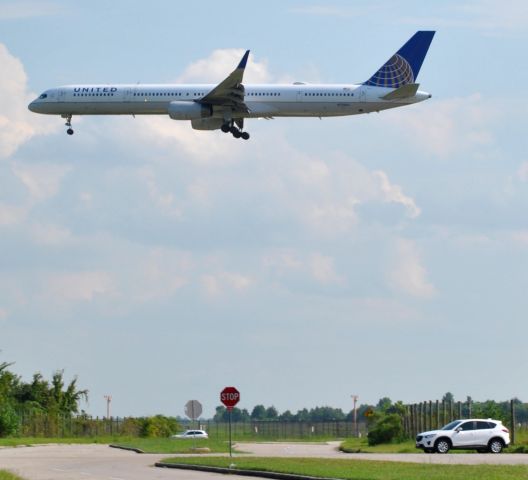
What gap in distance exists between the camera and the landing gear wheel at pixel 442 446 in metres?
43.8

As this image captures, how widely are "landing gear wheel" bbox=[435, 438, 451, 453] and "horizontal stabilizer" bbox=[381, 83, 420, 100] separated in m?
25.3

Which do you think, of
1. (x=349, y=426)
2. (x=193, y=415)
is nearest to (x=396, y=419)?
(x=193, y=415)

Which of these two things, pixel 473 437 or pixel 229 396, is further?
pixel 473 437

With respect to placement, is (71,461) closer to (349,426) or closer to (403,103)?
(403,103)

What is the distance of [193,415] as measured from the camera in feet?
163

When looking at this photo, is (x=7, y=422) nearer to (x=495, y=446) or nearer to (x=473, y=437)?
(x=473, y=437)

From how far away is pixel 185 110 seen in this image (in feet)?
214

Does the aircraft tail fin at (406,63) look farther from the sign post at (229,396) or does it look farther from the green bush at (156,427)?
the sign post at (229,396)

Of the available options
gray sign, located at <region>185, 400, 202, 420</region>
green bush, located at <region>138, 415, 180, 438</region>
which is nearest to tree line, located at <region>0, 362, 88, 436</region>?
green bush, located at <region>138, 415, 180, 438</region>

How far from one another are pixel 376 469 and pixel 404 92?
36.5 m

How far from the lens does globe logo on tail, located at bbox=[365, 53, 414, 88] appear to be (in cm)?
7088

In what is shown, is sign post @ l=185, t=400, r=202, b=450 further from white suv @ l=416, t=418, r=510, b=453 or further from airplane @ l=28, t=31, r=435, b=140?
airplane @ l=28, t=31, r=435, b=140

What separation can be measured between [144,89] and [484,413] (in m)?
24.8

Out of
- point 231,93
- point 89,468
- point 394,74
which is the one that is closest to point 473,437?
point 89,468
